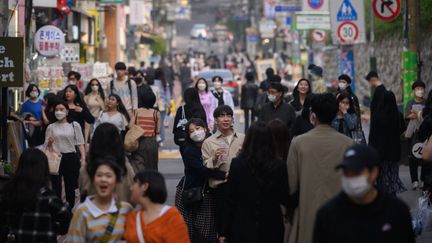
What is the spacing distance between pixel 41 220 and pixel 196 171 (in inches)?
138

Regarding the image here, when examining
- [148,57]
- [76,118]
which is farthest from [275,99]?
[148,57]

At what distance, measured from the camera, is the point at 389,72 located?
40.1 metres

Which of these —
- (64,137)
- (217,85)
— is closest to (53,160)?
(64,137)

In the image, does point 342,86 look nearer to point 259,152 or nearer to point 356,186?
point 259,152

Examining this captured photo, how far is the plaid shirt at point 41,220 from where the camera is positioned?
8.14 m

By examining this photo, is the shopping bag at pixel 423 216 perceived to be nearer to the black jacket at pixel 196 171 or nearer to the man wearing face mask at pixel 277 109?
the black jacket at pixel 196 171

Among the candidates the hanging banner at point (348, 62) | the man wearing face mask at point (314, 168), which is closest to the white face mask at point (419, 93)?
the man wearing face mask at point (314, 168)

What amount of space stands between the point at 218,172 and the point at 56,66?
1935 centimetres

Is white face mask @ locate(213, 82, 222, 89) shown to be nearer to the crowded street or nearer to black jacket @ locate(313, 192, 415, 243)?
the crowded street

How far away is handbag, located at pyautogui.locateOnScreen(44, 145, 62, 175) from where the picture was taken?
14500 mm

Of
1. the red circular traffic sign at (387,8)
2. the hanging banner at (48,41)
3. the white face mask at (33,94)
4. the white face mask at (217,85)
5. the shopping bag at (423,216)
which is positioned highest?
the red circular traffic sign at (387,8)

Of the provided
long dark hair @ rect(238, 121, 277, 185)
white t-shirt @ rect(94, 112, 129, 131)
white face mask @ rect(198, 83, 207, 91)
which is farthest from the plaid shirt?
white face mask @ rect(198, 83, 207, 91)

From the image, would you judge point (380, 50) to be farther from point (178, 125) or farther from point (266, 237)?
point (266, 237)

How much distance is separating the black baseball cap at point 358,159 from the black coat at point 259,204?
104 inches
